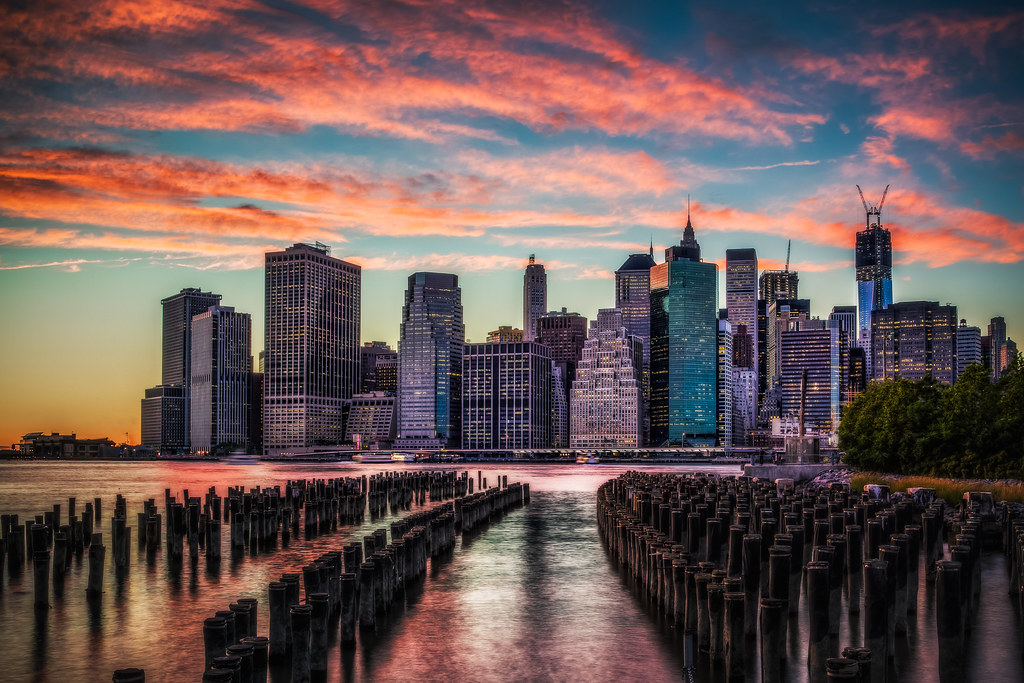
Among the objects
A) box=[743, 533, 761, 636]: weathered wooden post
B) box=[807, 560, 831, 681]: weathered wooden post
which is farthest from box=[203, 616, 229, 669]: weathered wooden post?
box=[743, 533, 761, 636]: weathered wooden post

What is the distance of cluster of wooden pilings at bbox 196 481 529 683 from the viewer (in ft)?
A: 46.6

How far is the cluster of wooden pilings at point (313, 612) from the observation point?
46.6 feet

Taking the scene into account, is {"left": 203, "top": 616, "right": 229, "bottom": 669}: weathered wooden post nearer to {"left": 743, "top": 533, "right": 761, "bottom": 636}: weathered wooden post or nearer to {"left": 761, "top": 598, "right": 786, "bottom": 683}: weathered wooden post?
{"left": 761, "top": 598, "right": 786, "bottom": 683}: weathered wooden post

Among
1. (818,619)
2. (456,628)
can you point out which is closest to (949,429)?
(456,628)

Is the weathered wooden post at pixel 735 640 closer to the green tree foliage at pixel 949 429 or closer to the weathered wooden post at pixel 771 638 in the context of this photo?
the weathered wooden post at pixel 771 638

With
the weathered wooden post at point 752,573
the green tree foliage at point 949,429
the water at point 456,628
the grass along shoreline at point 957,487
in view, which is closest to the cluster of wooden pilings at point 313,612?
the water at point 456,628

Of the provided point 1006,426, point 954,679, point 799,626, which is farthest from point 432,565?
point 1006,426

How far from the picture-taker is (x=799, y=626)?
2227 centimetres

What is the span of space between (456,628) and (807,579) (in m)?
9.46

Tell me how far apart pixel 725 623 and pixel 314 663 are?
8.33 meters

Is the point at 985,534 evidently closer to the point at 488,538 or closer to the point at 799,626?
the point at 799,626

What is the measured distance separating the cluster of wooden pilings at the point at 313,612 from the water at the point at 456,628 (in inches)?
27.0

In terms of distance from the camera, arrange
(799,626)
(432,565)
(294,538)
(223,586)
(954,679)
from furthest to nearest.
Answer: (294,538)
(432,565)
(223,586)
(799,626)
(954,679)

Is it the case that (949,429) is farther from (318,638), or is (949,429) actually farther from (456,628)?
(318,638)
